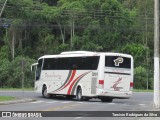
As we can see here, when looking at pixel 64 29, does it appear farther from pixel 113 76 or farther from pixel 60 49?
pixel 113 76

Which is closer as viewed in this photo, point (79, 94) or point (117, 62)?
point (117, 62)

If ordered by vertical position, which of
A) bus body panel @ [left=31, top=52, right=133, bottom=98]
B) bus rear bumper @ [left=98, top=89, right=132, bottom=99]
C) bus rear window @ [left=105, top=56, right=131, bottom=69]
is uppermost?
bus rear window @ [left=105, top=56, right=131, bottom=69]

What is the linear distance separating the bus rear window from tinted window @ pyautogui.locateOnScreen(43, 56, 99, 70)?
0.77m

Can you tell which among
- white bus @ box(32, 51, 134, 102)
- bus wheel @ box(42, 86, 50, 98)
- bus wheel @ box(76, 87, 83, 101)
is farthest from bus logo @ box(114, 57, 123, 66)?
bus wheel @ box(42, 86, 50, 98)

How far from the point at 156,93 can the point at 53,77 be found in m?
16.1

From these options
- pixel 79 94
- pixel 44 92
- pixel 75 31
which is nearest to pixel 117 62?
pixel 79 94

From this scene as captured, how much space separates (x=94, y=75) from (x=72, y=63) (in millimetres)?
3201

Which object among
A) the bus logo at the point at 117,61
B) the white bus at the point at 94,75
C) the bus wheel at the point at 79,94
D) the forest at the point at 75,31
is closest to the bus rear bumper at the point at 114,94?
the white bus at the point at 94,75

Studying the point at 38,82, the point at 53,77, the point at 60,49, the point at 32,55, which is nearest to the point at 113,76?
the point at 53,77

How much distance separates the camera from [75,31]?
72.6 metres

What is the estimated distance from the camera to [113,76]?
32156mm

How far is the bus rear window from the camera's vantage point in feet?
105

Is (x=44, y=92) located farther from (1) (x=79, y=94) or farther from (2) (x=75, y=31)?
(2) (x=75, y=31)

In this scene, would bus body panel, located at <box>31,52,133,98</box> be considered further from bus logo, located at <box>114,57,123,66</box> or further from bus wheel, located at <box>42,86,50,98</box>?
bus wheel, located at <box>42,86,50,98</box>
